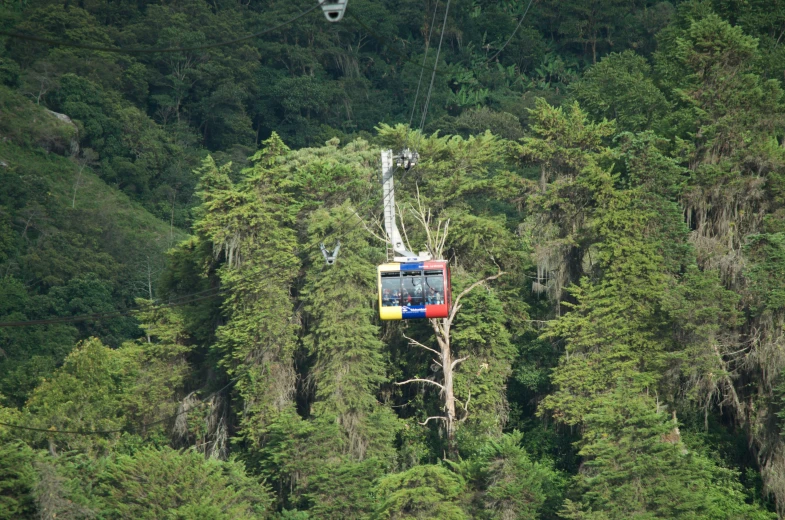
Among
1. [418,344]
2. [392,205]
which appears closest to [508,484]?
[418,344]

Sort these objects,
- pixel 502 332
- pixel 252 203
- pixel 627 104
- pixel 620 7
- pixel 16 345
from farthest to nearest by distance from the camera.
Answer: pixel 620 7 < pixel 16 345 < pixel 627 104 < pixel 252 203 < pixel 502 332

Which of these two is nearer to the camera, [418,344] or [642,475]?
[642,475]

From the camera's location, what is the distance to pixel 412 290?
117 ft

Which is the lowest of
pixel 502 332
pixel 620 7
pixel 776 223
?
pixel 502 332

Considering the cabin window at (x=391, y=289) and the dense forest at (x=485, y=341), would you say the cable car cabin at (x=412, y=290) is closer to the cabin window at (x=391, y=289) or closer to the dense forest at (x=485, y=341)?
the cabin window at (x=391, y=289)

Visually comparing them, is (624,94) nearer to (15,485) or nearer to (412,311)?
(412,311)

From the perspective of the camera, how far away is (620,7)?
340 ft

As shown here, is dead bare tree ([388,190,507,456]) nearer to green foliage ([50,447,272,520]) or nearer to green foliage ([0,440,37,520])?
green foliage ([50,447,272,520])

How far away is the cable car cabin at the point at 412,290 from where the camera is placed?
3559cm

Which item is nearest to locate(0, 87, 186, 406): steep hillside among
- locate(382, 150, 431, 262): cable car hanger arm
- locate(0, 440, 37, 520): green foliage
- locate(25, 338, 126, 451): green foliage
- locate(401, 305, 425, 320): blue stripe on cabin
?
locate(25, 338, 126, 451): green foliage

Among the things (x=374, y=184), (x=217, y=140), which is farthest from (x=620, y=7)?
(x=374, y=184)

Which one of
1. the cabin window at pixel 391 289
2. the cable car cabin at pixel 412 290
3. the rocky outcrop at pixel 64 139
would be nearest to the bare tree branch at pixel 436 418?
the cable car cabin at pixel 412 290

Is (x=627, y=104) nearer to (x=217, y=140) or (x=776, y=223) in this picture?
(x=776, y=223)

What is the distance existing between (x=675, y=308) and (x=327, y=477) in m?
12.6
